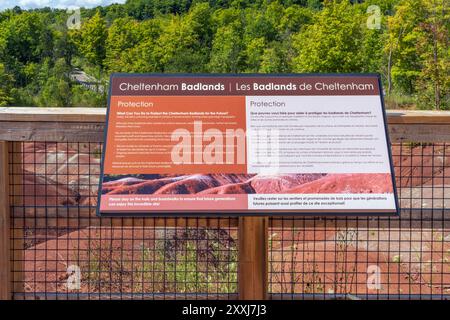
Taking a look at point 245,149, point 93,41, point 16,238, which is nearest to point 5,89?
point 93,41

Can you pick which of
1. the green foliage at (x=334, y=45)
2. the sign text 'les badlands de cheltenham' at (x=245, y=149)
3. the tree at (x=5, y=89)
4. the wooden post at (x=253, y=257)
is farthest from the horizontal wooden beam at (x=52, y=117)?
the tree at (x=5, y=89)

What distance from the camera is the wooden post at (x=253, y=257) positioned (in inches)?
159

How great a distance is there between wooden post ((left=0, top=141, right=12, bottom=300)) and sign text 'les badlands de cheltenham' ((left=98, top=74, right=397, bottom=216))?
32.7 inches

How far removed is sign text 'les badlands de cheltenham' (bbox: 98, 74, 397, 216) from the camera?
369cm

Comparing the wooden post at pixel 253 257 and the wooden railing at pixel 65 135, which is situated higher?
the wooden railing at pixel 65 135

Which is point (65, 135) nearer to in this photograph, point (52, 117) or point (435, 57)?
point (52, 117)

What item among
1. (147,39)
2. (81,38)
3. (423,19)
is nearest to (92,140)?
(423,19)

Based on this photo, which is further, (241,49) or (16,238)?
(241,49)

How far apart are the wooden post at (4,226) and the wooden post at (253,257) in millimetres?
1389

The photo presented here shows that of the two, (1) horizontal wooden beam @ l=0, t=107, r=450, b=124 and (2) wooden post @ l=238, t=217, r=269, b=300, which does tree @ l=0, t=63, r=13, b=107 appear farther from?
(2) wooden post @ l=238, t=217, r=269, b=300

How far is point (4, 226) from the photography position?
4.21 meters

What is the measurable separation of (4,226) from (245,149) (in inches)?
61.3

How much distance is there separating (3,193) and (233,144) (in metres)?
1.47

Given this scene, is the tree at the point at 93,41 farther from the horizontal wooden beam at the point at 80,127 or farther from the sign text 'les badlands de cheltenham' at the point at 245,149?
the sign text 'les badlands de cheltenham' at the point at 245,149
